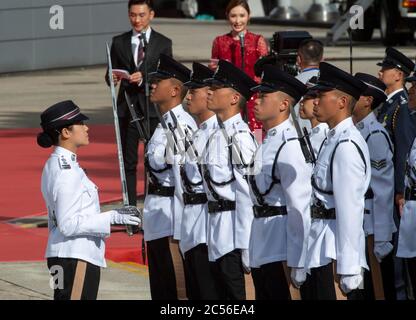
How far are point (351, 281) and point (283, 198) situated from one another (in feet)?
2.74

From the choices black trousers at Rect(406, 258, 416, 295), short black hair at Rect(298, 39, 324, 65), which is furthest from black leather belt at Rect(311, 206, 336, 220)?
short black hair at Rect(298, 39, 324, 65)

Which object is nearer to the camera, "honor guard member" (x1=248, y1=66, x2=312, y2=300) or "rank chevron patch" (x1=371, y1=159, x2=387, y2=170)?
"honor guard member" (x1=248, y1=66, x2=312, y2=300)

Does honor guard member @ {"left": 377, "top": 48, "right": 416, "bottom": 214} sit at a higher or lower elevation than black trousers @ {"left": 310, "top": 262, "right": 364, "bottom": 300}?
higher

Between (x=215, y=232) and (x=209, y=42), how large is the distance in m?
28.0

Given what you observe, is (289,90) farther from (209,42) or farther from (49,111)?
(209,42)

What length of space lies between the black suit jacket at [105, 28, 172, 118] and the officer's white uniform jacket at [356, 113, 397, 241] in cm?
456

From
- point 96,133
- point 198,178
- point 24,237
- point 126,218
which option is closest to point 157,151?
point 198,178

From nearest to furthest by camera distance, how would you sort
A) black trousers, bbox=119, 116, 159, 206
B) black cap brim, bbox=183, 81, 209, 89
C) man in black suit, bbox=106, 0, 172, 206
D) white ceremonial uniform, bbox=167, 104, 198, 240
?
black cap brim, bbox=183, 81, 209, 89 → white ceremonial uniform, bbox=167, 104, 198, 240 → man in black suit, bbox=106, 0, 172, 206 → black trousers, bbox=119, 116, 159, 206

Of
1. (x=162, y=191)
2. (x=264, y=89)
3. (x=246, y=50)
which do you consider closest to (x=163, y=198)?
(x=162, y=191)

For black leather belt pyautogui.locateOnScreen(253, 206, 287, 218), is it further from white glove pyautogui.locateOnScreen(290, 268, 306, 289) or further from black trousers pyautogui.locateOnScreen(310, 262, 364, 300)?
black trousers pyautogui.locateOnScreen(310, 262, 364, 300)

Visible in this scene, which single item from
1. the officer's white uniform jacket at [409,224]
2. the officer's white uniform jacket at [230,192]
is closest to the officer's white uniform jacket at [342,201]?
the officer's white uniform jacket at [409,224]

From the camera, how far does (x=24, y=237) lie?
568 inches

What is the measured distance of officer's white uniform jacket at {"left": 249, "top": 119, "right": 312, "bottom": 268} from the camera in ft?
30.0

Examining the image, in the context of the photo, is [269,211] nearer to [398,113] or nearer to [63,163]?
[63,163]
